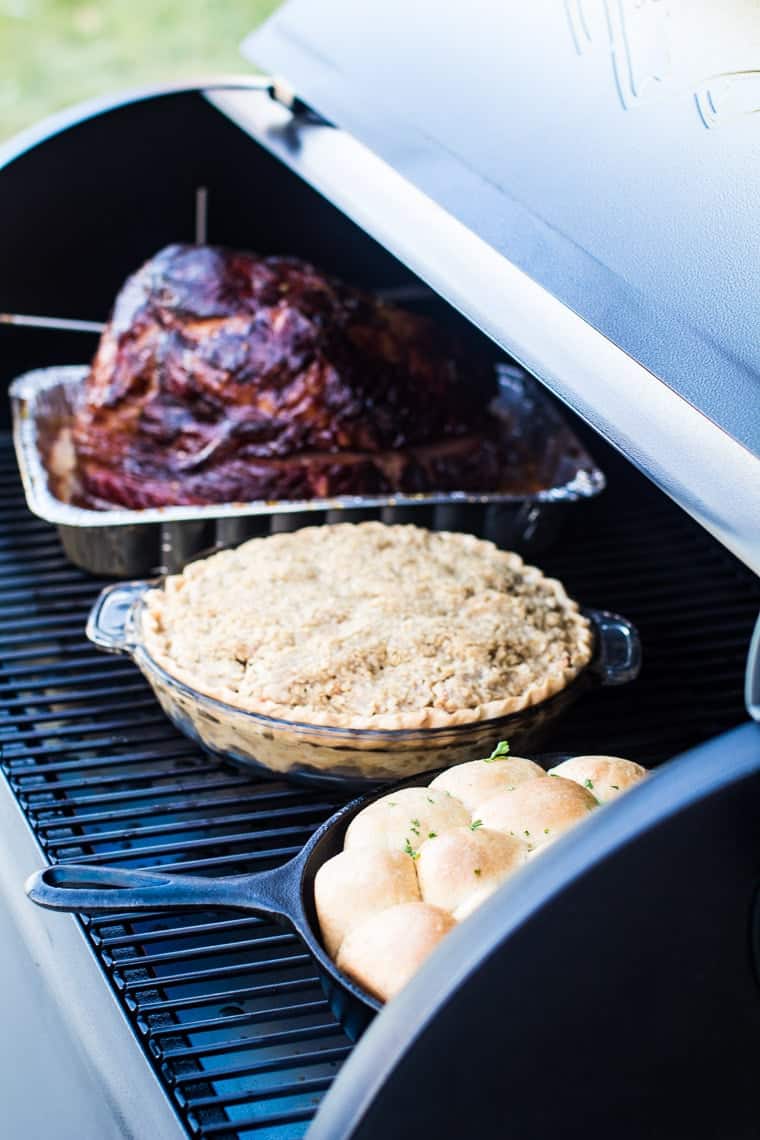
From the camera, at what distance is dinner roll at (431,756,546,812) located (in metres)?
1.33

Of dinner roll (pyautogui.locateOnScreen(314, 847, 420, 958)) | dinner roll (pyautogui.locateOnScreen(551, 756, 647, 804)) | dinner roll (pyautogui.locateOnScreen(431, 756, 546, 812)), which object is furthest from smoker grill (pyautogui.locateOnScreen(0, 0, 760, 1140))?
dinner roll (pyautogui.locateOnScreen(551, 756, 647, 804))

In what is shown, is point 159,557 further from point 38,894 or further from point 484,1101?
point 484,1101

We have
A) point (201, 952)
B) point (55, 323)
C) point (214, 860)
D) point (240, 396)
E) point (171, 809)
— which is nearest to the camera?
point (201, 952)

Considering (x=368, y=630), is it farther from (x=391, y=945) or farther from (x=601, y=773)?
(x=391, y=945)

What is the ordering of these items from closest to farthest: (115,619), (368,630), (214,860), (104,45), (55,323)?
(214,860)
(368,630)
(115,619)
(55,323)
(104,45)

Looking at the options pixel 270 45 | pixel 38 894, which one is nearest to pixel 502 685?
pixel 38 894

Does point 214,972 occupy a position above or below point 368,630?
below

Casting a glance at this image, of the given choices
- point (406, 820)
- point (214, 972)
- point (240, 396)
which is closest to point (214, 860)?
point (214, 972)

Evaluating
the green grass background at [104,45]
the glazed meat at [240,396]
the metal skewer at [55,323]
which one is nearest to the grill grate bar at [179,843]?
the glazed meat at [240,396]

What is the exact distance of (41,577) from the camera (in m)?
2.23

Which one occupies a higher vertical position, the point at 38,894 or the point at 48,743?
the point at 38,894

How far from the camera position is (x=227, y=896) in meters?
1.17

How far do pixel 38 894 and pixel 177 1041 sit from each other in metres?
0.28

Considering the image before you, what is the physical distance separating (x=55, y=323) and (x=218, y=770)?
1.37 meters
